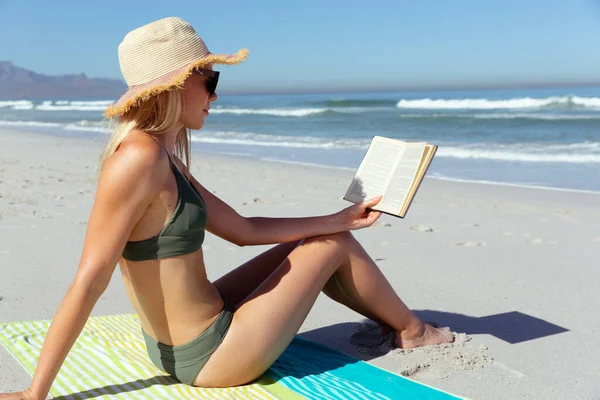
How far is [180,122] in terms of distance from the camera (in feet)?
7.93

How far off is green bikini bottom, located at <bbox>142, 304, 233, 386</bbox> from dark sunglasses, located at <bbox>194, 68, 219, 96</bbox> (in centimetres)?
82

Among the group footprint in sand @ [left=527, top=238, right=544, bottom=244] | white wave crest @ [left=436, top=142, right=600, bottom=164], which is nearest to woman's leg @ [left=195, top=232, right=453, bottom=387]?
footprint in sand @ [left=527, top=238, right=544, bottom=244]

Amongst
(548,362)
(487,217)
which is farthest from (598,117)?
(548,362)

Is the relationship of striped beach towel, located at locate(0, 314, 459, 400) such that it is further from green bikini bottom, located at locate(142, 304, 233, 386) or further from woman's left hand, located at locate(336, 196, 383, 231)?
woman's left hand, located at locate(336, 196, 383, 231)

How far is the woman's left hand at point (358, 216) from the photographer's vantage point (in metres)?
2.75

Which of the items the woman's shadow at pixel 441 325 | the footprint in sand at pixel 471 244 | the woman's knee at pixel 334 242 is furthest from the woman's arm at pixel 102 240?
the footprint in sand at pixel 471 244

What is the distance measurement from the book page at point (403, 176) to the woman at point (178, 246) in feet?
0.36

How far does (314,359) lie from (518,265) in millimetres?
2198

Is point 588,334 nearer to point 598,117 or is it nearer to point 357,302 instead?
point 357,302

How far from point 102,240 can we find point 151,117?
0.49m

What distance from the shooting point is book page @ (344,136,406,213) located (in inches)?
109

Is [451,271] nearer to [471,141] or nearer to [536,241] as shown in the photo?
[536,241]

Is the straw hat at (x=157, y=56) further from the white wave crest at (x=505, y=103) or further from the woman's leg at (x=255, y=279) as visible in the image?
the white wave crest at (x=505, y=103)

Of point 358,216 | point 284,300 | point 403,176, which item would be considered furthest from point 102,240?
point 403,176
